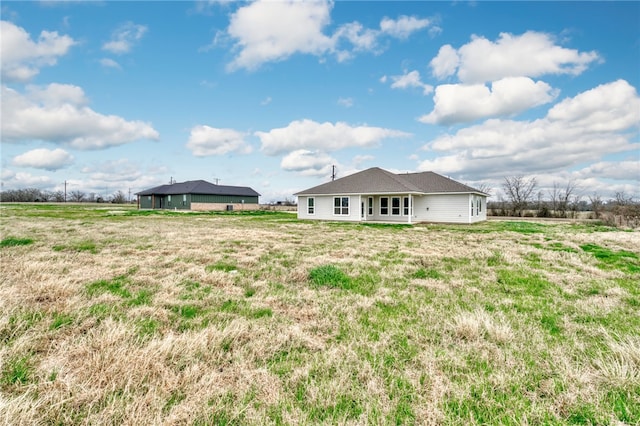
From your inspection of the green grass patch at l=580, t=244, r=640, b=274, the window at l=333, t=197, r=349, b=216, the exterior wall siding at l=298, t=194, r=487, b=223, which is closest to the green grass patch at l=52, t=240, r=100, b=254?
the green grass patch at l=580, t=244, r=640, b=274

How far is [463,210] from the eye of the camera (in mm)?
23750

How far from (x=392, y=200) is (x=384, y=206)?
→ 0.92 m

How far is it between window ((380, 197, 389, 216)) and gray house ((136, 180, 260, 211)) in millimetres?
31720

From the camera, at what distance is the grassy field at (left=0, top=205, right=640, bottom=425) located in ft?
6.67

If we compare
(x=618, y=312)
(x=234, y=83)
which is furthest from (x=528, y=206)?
(x=618, y=312)

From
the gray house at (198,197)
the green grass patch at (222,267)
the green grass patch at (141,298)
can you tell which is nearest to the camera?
the green grass patch at (141,298)

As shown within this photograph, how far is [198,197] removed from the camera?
4744cm

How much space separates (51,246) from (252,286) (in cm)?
755

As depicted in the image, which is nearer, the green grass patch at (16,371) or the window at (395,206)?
the green grass patch at (16,371)

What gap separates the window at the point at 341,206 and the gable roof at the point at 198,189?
29.1 metres

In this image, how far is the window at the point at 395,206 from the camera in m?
25.9

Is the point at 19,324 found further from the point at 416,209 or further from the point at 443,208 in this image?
the point at 416,209

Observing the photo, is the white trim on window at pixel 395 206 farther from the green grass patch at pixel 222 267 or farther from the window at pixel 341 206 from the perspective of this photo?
the green grass patch at pixel 222 267

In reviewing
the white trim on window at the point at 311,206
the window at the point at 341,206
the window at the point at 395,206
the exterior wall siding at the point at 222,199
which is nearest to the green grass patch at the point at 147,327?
the window at the point at 341,206
